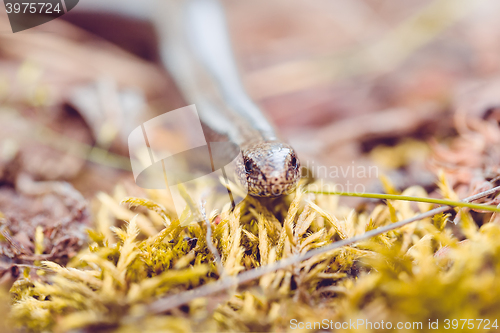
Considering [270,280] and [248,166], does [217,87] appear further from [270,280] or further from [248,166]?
[270,280]

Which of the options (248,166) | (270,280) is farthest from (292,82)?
(270,280)

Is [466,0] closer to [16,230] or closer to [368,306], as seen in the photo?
[368,306]

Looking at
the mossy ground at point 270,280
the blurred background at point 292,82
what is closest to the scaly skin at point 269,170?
the mossy ground at point 270,280

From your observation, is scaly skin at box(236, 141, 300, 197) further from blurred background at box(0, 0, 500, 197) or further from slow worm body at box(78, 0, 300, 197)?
blurred background at box(0, 0, 500, 197)

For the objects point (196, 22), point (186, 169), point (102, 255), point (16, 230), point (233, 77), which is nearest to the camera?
point (102, 255)

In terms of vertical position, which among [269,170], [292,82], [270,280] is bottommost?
[270,280]

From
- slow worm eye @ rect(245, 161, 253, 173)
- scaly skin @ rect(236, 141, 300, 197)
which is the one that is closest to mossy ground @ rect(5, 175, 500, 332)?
scaly skin @ rect(236, 141, 300, 197)

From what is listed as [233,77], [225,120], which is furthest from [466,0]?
[225,120]
